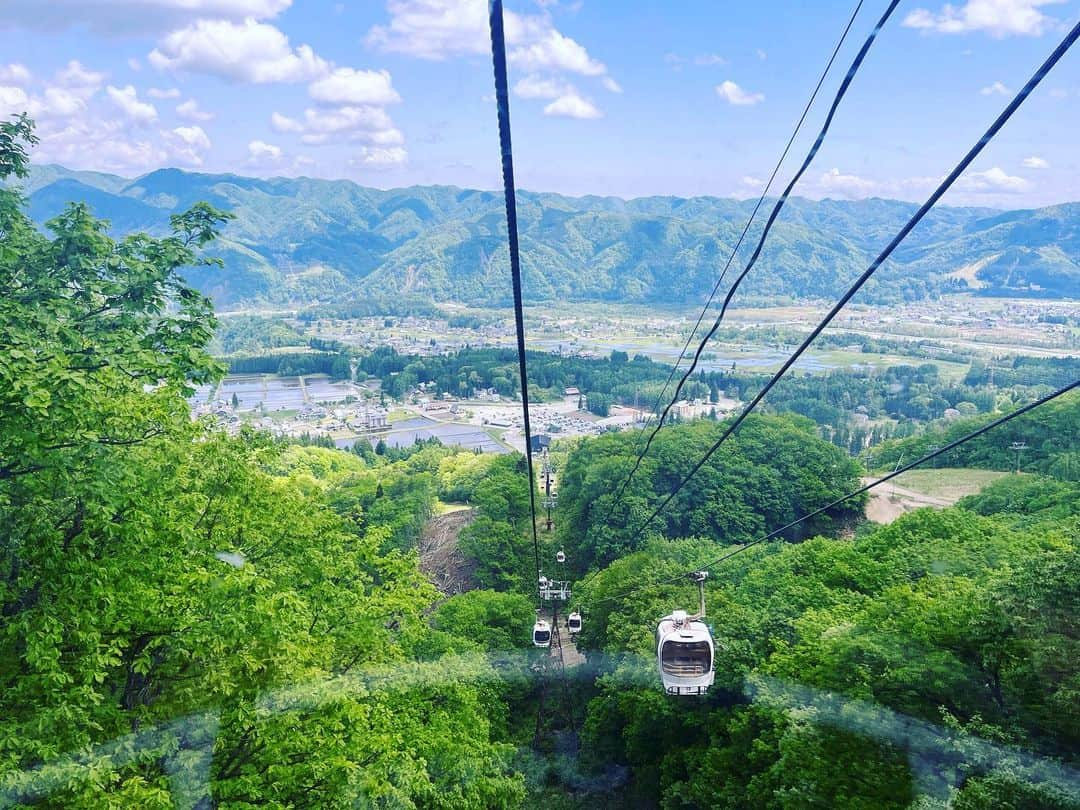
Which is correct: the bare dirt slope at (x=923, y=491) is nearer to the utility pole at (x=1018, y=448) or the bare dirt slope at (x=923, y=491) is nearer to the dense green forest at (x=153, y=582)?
the utility pole at (x=1018, y=448)

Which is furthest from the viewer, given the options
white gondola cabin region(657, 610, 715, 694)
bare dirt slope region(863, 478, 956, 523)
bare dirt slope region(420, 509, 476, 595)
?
bare dirt slope region(863, 478, 956, 523)

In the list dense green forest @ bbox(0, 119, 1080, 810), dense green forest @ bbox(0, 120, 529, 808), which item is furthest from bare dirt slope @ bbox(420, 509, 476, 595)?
dense green forest @ bbox(0, 120, 529, 808)

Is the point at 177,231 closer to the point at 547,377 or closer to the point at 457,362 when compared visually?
the point at 547,377

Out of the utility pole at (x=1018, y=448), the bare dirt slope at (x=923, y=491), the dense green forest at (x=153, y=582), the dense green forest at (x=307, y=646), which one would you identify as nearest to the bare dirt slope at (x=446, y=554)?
the dense green forest at (x=307, y=646)

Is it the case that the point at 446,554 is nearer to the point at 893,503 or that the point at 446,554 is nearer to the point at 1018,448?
the point at 893,503

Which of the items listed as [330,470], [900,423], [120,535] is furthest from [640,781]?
[900,423]

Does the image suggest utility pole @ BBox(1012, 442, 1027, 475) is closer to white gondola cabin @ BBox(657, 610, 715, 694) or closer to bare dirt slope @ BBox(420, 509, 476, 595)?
bare dirt slope @ BBox(420, 509, 476, 595)

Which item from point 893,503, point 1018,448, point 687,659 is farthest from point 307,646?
point 1018,448
